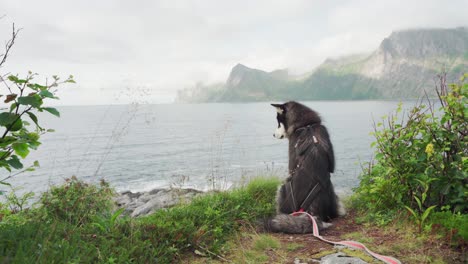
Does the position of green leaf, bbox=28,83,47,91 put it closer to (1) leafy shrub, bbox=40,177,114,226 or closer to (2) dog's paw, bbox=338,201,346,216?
(1) leafy shrub, bbox=40,177,114,226

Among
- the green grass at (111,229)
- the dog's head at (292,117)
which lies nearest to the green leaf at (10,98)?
the green grass at (111,229)

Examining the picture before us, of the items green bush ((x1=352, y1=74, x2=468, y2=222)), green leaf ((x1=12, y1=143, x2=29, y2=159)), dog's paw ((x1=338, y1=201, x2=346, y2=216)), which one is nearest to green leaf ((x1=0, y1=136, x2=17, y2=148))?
green leaf ((x1=12, y1=143, x2=29, y2=159))

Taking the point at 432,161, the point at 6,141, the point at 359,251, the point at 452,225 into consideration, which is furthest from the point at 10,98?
the point at 432,161

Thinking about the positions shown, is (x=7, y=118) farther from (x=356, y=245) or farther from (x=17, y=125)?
(x=356, y=245)

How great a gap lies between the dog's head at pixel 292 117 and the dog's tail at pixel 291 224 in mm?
2054

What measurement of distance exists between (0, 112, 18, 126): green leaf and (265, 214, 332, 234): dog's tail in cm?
405

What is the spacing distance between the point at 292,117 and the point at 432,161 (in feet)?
9.75

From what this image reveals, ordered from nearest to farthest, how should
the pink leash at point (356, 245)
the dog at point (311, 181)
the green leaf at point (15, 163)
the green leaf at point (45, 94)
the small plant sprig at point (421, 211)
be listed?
the green leaf at point (45, 94) < the green leaf at point (15, 163) < the pink leash at point (356, 245) < the small plant sprig at point (421, 211) < the dog at point (311, 181)

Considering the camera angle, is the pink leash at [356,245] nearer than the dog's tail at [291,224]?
Yes

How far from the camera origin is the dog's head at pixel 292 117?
6673 mm

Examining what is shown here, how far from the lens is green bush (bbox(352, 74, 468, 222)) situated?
14.2 ft

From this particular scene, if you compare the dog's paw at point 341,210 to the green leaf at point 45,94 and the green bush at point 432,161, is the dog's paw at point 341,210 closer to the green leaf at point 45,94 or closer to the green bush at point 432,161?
the green bush at point 432,161

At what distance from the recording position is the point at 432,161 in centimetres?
453

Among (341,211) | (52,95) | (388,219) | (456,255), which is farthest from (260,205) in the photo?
(52,95)
